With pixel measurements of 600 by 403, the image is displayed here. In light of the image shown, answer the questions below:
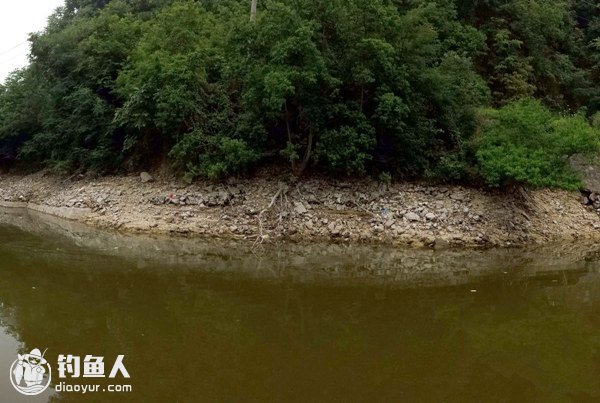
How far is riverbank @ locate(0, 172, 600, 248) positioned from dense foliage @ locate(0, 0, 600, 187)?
0.66m

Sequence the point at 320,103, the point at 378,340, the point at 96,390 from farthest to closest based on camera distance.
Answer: the point at 320,103, the point at 378,340, the point at 96,390

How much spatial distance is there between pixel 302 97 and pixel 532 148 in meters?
6.55

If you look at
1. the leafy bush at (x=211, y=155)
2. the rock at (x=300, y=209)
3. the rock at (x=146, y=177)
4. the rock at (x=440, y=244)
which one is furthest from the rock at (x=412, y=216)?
the rock at (x=146, y=177)

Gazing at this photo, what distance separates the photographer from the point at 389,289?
927cm

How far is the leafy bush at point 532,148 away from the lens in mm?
13180

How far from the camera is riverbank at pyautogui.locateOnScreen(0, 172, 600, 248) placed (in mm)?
13180

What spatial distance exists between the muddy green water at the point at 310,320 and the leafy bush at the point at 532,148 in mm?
2198

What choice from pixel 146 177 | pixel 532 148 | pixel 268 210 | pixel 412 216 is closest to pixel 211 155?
pixel 268 210

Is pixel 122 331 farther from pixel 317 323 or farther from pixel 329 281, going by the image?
pixel 329 281

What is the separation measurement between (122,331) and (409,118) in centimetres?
1071

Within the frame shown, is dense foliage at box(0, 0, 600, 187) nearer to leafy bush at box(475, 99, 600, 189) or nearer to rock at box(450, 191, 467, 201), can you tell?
leafy bush at box(475, 99, 600, 189)

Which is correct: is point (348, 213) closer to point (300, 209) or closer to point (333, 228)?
point (333, 228)

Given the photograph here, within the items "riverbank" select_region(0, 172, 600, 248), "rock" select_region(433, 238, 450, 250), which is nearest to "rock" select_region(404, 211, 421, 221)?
"riverbank" select_region(0, 172, 600, 248)

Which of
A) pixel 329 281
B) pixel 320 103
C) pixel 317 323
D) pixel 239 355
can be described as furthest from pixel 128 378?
pixel 320 103
